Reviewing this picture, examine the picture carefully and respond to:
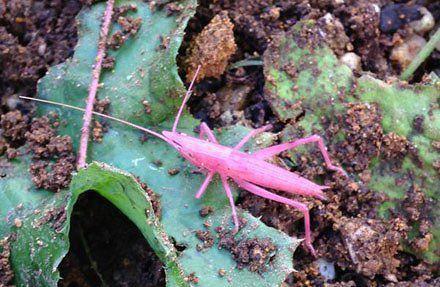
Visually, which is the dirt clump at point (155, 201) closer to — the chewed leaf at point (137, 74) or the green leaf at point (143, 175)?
the green leaf at point (143, 175)

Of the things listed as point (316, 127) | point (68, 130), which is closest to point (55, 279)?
point (68, 130)

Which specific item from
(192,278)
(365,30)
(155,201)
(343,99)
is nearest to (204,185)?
(155,201)

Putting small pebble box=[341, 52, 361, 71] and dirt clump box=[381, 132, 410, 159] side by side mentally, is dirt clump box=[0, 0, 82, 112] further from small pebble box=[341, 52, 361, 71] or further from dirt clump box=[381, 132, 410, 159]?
dirt clump box=[381, 132, 410, 159]

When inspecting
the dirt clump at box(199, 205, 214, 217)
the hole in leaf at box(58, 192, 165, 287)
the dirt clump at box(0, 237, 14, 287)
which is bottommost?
the hole in leaf at box(58, 192, 165, 287)

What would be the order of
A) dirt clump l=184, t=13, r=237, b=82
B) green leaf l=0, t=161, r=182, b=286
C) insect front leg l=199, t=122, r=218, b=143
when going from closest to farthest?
1. green leaf l=0, t=161, r=182, b=286
2. insect front leg l=199, t=122, r=218, b=143
3. dirt clump l=184, t=13, r=237, b=82

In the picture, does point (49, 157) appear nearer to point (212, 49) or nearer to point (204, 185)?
point (204, 185)

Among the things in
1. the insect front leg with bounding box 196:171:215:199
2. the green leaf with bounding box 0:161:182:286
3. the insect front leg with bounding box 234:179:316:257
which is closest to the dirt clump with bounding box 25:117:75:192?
the green leaf with bounding box 0:161:182:286

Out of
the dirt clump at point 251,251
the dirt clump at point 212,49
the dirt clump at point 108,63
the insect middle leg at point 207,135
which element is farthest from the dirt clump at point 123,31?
the dirt clump at point 251,251
